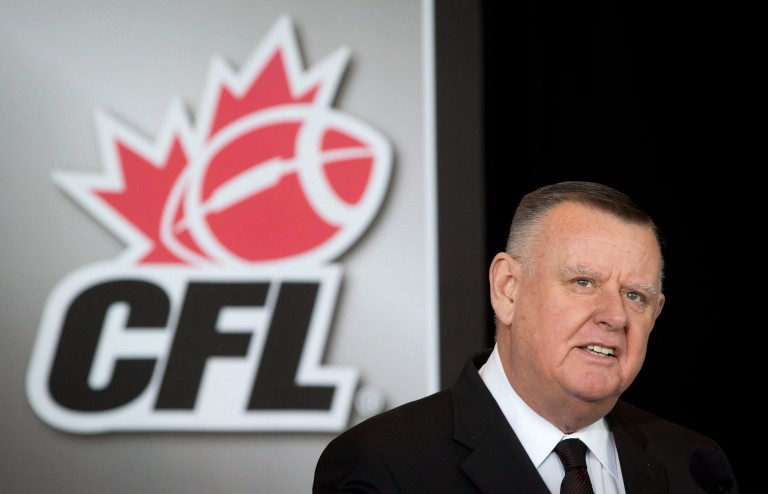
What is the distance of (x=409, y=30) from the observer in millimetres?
3088

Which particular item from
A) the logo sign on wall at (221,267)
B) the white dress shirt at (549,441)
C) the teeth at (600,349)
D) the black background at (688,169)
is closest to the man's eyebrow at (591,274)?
the teeth at (600,349)

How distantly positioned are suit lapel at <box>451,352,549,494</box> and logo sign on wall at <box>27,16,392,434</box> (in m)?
1.04

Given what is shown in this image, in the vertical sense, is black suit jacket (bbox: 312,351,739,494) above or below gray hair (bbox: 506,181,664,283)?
below

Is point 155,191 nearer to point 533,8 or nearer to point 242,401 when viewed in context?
point 242,401

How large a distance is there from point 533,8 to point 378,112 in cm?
56

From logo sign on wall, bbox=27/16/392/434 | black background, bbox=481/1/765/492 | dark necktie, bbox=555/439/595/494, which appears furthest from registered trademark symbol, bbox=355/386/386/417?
dark necktie, bbox=555/439/595/494

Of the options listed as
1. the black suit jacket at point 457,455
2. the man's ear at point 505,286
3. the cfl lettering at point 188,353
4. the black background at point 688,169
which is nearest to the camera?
the black suit jacket at point 457,455

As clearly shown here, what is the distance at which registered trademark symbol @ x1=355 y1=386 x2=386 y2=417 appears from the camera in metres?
3.00

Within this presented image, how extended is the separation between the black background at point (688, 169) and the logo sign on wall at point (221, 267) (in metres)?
0.74

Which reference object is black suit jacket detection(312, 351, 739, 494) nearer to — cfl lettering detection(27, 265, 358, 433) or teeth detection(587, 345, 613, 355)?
teeth detection(587, 345, 613, 355)

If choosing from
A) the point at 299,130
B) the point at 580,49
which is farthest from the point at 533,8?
the point at 299,130

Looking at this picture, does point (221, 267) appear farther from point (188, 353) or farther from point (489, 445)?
point (489, 445)

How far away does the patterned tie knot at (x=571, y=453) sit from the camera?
1926 mm

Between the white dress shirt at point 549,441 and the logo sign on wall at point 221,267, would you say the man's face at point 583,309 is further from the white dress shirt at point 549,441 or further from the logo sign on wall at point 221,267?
the logo sign on wall at point 221,267
